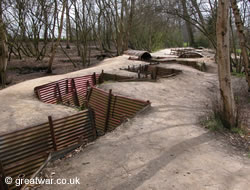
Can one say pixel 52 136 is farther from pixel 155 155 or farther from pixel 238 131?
pixel 238 131

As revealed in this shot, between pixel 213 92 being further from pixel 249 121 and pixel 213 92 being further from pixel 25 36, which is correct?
pixel 25 36

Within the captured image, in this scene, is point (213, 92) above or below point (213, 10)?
below

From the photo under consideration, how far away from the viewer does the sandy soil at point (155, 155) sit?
3645 mm

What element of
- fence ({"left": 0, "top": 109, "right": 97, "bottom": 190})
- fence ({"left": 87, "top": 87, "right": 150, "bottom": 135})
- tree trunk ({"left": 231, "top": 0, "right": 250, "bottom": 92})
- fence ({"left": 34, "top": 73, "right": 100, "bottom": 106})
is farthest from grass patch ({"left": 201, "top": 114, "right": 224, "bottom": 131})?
fence ({"left": 34, "top": 73, "right": 100, "bottom": 106})

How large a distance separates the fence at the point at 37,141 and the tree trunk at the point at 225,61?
310 cm

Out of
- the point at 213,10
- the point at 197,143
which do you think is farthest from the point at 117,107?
the point at 213,10

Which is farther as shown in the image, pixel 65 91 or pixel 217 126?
pixel 65 91

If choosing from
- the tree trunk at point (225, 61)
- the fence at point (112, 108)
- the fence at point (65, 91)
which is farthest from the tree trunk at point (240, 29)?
the fence at point (65, 91)

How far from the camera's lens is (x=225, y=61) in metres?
5.30

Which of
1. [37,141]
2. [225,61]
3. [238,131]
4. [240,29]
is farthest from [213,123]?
[240,29]

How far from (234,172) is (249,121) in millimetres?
3532

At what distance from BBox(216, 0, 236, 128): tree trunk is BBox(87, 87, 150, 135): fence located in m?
2.16

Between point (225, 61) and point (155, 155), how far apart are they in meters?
2.61

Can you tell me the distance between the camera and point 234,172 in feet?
13.0
